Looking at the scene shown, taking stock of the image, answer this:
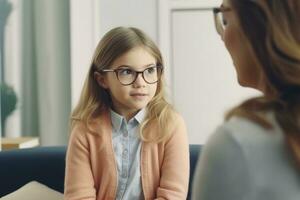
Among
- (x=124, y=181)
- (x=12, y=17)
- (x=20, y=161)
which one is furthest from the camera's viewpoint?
(x=12, y=17)

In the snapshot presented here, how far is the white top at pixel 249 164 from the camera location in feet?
2.18

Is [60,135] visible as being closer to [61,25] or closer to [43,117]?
[43,117]

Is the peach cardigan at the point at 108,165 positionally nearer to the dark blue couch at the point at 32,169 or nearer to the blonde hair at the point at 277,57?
the dark blue couch at the point at 32,169

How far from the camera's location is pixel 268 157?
26.5 inches

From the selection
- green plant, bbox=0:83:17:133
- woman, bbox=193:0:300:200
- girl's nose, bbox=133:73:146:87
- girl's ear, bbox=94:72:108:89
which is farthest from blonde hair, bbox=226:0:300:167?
green plant, bbox=0:83:17:133

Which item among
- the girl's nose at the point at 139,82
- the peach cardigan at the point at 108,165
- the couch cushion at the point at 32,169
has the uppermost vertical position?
the girl's nose at the point at 139,82

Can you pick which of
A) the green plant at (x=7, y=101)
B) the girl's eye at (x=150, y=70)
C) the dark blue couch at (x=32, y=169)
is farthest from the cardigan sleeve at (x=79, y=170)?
the green plant at (x=7, y=101)

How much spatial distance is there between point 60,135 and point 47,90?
10.1 inches

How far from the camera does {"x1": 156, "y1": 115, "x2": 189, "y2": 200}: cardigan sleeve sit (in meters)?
1.62

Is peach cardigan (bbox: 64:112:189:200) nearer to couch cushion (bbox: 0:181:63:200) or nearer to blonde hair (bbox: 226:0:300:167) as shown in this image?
couch cushion (bbox: 0:181:63:200)

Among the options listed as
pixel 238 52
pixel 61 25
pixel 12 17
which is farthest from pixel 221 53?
pixel 238 52

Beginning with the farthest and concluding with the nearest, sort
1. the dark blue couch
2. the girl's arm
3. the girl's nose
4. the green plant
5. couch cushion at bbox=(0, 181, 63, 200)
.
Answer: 1. the green plant
2. the dark blue couch
3. couch cushion at bbox=(0, 181, 63, 200)
4. the girl's nose
5. the girl's arm

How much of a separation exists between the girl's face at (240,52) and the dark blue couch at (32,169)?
139 centimetres

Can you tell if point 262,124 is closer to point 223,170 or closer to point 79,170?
point 223,170
